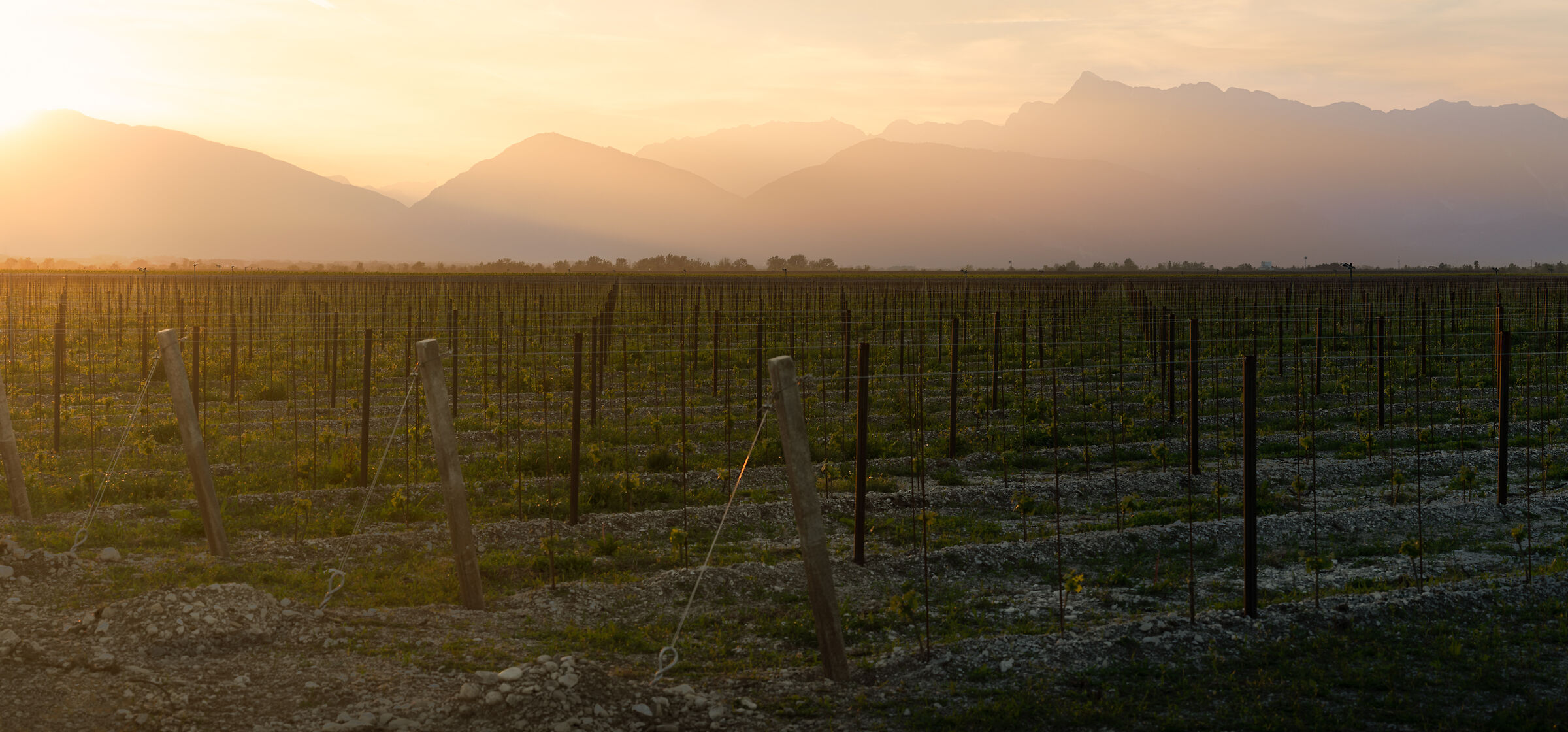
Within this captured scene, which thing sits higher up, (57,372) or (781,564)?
(57,372)

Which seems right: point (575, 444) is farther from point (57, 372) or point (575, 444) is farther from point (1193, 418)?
point (57, 372)

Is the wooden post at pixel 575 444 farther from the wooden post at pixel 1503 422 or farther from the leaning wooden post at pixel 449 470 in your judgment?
the wooden post at pixel 1503 422

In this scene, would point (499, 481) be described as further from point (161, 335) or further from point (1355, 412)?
point (1355, 412)

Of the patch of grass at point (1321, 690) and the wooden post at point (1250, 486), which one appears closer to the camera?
the patch of grass at point (1321, 690)

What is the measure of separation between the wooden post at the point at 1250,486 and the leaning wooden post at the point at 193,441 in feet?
27.8

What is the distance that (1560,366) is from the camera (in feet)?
73.3

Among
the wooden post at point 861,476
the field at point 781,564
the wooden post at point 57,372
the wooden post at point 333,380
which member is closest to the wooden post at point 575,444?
the field at point 781,564

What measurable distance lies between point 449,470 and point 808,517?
119 inches

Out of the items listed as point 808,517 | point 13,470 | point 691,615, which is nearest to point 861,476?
point 691,615

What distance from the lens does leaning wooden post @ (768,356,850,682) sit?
22.2 ft

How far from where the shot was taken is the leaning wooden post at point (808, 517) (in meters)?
6.77

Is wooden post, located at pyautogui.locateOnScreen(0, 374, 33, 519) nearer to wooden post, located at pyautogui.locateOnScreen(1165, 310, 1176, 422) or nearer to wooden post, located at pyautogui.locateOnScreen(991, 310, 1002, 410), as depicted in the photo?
wooden post, located at pyautogui.locateOnScreen(991, 310, 1002, 410)

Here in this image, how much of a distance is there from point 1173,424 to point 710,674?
Answer: 12.4 metres

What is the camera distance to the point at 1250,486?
8000mm
